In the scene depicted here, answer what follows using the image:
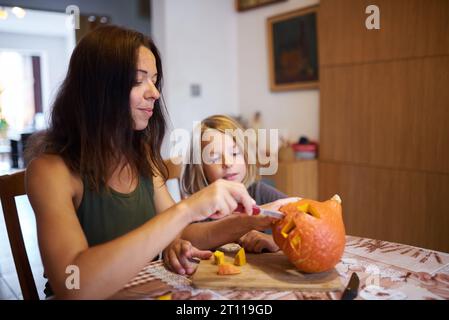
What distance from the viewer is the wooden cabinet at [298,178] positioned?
2.63m

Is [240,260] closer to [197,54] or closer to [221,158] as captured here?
[221,158]

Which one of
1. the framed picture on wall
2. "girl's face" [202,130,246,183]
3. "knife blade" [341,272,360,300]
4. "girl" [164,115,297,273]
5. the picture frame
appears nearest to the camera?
"knife blade" [341,272,360,300]

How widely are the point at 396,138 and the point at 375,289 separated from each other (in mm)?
1633

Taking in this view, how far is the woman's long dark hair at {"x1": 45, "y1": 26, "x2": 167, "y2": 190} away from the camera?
0.93 m

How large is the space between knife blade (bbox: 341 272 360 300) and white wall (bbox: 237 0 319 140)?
7.03 feet

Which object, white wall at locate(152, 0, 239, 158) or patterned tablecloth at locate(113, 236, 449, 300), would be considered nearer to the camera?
patterned tablecloth at locate(113, 236, 449, 300)

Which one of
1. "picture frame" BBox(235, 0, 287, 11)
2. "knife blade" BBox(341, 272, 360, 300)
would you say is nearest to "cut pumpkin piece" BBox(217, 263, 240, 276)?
"knife blade" BBox(341, 272, 360, 300)

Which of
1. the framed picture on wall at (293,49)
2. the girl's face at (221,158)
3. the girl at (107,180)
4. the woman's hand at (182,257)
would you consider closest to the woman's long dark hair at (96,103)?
the girl at (107,180)

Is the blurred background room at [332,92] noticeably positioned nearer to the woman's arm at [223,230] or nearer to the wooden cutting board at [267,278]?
the woman's arm at [223,230]

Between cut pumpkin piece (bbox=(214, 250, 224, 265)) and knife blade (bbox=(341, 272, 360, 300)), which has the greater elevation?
cut pumpkin piece (bbox=(214, 250, 224, 265))

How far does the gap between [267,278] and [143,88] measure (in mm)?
533

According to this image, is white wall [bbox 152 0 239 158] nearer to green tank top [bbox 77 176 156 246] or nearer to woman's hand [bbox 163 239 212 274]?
green tank top [bbox 77 176 156 246]

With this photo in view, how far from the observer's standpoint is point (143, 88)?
3.16ft

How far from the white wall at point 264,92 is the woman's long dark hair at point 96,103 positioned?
2.06 metres
